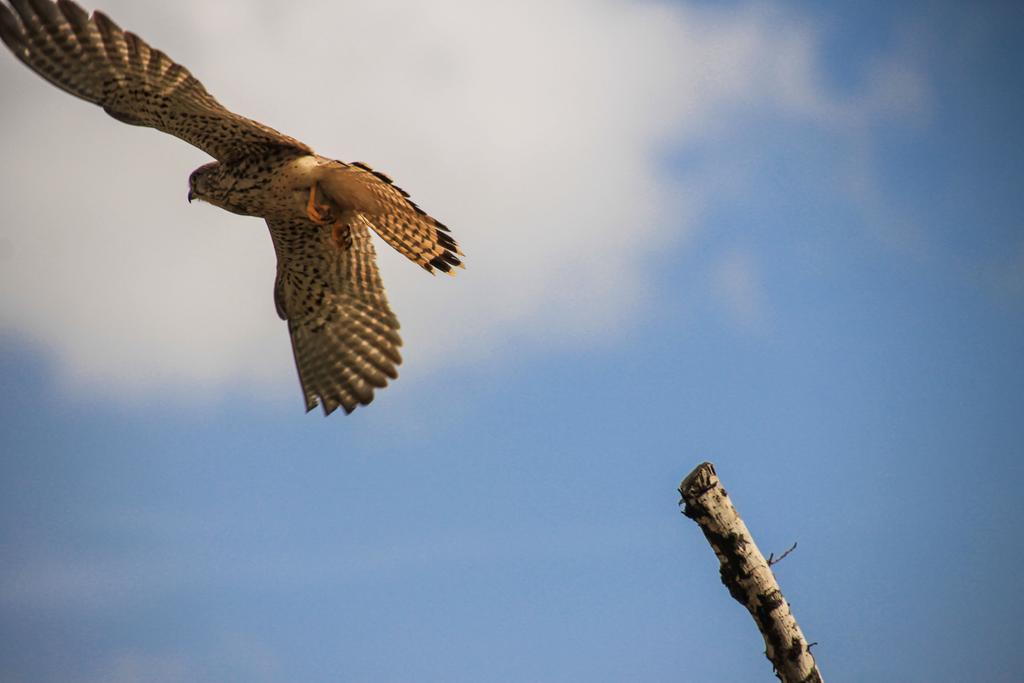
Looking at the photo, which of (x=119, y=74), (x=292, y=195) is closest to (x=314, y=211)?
(x=292, y=195)

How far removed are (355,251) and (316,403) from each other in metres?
1.25

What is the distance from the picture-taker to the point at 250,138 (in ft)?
23.2

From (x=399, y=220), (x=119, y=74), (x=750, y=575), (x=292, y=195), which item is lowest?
(x=750, y=575)

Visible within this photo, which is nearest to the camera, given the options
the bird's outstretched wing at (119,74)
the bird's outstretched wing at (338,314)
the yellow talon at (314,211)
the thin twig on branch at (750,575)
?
the thin twig on branch at (750,575)

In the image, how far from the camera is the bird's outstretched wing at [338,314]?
797 cm

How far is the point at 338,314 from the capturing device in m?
8.26

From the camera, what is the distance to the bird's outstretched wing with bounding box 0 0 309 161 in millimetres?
6746

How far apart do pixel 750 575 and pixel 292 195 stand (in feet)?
13.6

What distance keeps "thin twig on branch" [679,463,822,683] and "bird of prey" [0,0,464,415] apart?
2.83 meters

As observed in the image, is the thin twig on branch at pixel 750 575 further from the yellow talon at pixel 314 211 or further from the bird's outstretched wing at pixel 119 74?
the bird's outstretched wing at pixel 119 74

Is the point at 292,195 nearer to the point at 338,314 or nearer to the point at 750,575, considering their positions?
the point at 338,314

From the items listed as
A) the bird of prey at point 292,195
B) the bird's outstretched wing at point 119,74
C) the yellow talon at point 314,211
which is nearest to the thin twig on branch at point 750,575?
the bird of prey at point 292,195

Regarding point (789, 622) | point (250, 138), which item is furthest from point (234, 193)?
point (789, 622)

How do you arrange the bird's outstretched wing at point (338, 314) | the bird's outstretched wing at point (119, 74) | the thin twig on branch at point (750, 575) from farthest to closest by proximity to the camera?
1. the bird's outstretched wing at point (338, 314)
2. the bird's outstretched wing at point (119, 74)
3. the thin twig on branch at point (750, 575)
